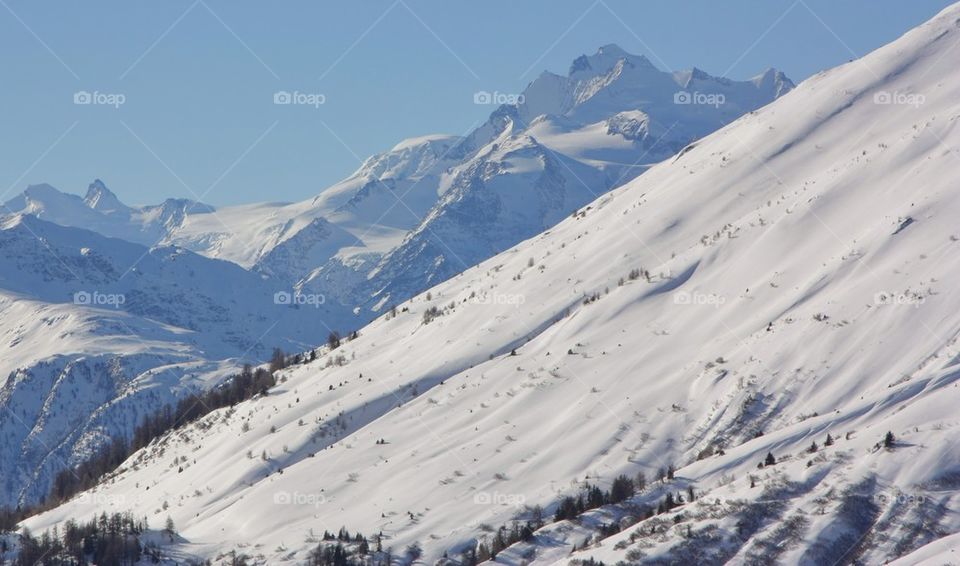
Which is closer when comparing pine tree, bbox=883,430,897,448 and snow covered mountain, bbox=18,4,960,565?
snow covered mountain, bbox=18,4,960,565

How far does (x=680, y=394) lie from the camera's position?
102250 millimetres

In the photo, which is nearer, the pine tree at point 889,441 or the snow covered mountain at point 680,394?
the snow covered mountain at point 680,394

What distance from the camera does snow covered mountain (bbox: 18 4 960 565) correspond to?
265 ft

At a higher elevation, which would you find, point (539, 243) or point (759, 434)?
point (539, 243)

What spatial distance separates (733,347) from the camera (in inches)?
4141

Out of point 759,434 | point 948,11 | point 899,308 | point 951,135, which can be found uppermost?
point 948,11

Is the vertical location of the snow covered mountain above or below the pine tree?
above

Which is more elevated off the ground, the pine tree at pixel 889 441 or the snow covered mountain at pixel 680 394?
the snow covered mountain at pixel 680 394

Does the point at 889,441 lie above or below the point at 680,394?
below

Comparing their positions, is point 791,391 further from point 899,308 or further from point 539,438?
point 539,438

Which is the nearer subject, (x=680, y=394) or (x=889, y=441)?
(x=889, y=441)

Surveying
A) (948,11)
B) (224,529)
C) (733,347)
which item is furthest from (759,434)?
(948,11)

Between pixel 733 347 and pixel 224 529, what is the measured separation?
39.8 m

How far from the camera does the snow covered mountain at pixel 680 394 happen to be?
8062 centimetres
